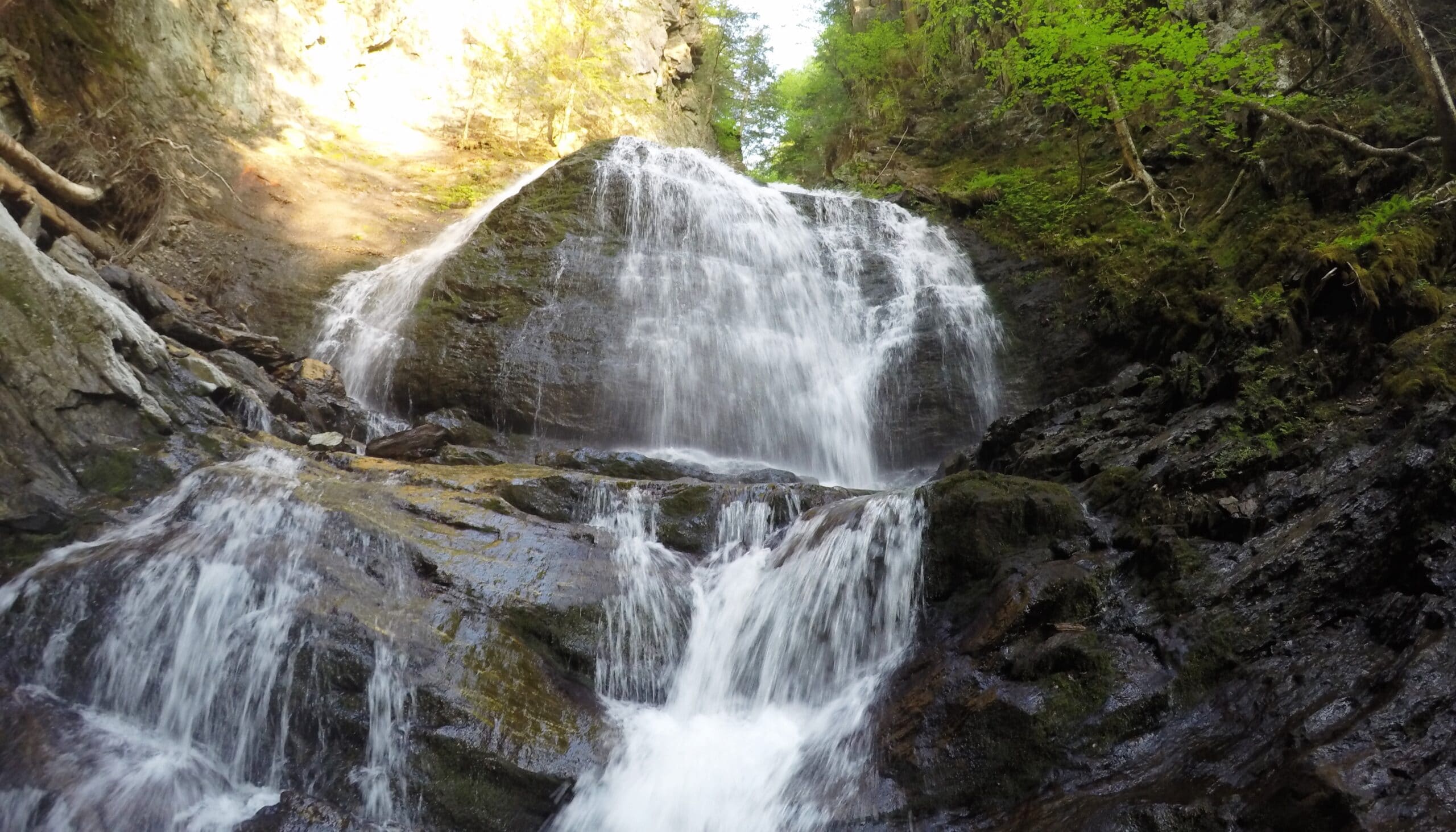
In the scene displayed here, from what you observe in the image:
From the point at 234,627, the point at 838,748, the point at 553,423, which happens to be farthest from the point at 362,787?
the point at 553,423

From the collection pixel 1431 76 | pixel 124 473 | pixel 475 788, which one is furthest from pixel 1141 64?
pixel 124 473

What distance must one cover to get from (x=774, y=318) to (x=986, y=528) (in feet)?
21.8

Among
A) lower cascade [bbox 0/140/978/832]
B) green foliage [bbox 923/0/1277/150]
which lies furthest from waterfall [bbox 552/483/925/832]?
green foliage [bbox 923/0/1277/150]

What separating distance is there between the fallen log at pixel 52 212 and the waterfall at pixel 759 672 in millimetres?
7056

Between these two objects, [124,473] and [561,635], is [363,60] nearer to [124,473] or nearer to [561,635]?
[124,473]

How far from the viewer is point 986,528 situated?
5.27m

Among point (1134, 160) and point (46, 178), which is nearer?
point (46, 178)

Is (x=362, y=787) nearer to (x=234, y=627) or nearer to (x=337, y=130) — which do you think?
(x=234, y=627)

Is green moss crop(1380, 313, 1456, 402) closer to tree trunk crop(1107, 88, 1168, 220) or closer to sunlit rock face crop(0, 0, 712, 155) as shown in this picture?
tree trunk crop(1107, 88, 1168, 220)

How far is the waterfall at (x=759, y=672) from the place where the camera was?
4523 millimetres

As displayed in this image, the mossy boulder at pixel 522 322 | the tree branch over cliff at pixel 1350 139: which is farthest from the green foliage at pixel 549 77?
the tree branch over cliff at pixel 1350 139

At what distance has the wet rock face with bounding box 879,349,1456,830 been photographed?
3.26 m

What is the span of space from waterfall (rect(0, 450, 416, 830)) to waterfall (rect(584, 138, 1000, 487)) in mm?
5075

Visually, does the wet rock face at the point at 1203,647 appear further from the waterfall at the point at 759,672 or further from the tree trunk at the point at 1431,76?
the tree trunk at the point at 1431,76
